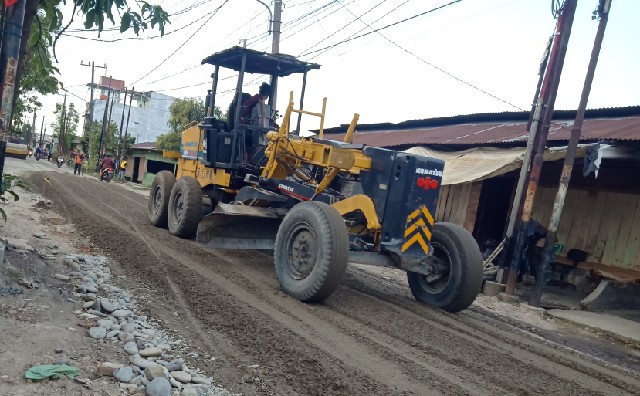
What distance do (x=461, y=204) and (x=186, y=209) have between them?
255 inches

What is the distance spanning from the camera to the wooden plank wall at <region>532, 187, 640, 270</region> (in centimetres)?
1032

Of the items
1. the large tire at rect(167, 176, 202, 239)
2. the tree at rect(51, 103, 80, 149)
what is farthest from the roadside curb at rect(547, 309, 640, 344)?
the tree at rect(51, 103, 80, 149)

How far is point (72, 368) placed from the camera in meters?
3.38

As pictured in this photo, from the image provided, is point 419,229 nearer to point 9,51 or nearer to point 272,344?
point 272,344

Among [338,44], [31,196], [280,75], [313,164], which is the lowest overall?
[31,196]

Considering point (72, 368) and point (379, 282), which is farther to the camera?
point (379, 282)

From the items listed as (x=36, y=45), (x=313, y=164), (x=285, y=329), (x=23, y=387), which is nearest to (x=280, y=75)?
(x=313, y=164)

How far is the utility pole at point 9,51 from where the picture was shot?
15.0 ft

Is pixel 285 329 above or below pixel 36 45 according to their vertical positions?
below

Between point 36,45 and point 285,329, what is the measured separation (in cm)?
359

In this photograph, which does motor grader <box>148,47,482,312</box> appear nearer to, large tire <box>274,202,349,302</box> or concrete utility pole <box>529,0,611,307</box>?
large tire <box>274,202,349,302</box>

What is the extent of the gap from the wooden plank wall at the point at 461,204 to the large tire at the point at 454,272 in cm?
502

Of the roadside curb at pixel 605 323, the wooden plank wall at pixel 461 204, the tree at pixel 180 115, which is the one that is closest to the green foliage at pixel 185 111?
the tree at pixel 180 115

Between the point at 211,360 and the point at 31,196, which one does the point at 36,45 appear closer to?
the point at 211,360
